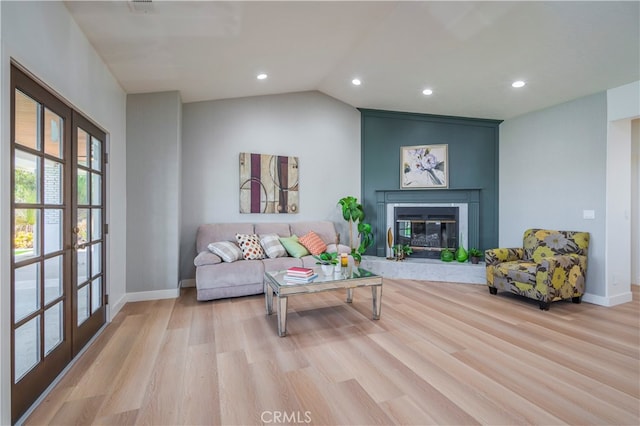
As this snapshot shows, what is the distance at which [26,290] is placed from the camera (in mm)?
1680

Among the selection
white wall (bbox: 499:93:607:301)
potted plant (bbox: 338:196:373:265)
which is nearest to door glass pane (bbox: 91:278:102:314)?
potted plant (bbox: 338:196:373:265)

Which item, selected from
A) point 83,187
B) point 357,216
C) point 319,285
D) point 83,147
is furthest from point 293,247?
point 83,147

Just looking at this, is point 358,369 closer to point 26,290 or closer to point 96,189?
point 26,290

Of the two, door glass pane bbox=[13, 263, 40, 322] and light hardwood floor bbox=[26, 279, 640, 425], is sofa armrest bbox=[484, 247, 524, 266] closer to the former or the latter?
light hardwood floor bbox=[26, 279, 640, 425]

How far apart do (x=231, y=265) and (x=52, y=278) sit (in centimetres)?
189

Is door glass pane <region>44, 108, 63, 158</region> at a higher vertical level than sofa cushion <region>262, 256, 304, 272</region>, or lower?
higher

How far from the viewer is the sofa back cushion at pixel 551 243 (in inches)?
142

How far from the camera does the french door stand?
5.26 feet

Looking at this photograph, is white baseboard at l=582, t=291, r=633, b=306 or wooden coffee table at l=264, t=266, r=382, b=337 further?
white baseboard at l=582, t=291, r=633, b=306

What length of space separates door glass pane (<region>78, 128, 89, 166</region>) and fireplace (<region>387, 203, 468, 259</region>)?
13.9 feet

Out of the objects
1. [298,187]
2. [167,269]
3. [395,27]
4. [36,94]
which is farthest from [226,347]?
[395,27]

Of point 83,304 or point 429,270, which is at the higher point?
point 83,304

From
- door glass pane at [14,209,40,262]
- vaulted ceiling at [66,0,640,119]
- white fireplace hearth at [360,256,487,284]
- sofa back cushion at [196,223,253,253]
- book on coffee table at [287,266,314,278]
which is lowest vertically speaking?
white fireplace hearth at [360,256,487,284]

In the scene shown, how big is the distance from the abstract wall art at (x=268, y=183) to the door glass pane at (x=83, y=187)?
2.21 metres
